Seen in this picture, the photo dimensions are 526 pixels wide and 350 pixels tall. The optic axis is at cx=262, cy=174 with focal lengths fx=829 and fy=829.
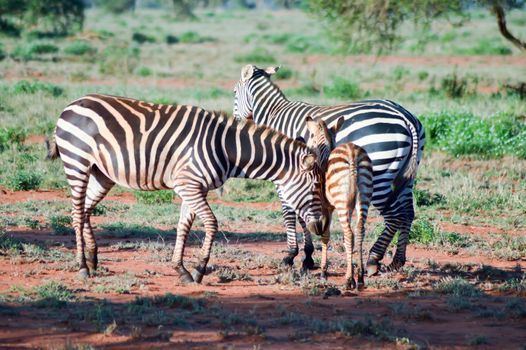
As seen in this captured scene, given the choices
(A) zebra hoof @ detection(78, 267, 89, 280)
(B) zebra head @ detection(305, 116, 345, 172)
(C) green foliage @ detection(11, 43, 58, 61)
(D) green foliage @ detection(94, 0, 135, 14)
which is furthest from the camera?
(D) green foliage @ detection(94, 0, 135, 14)

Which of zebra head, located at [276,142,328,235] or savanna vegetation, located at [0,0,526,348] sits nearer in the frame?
savanna vegetation, located at [0,0,526,348]

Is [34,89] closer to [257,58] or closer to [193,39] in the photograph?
[257,58]

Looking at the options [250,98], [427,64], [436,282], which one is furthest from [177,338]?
[427,64]

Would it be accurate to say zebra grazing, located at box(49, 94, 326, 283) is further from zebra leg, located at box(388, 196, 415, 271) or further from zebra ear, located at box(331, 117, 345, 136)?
zebra leg, located at box(388, 196, 415, 271)

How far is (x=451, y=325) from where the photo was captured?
700 cm

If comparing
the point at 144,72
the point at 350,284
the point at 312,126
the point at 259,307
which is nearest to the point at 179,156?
the point at 312,126

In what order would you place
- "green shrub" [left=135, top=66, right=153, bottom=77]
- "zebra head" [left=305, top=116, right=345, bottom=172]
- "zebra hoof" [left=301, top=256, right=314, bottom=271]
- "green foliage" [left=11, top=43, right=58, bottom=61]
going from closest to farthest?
"zebra head" [left=305, top=116, right=345, bottom=172]
"zebra hoof" [left=301, top=256, right=314, bottom=271]
"green shrub" [left=135, top=66, right=153, bottom=77]
"green foliage" [left=11, top=43, right=58, bottom=61]

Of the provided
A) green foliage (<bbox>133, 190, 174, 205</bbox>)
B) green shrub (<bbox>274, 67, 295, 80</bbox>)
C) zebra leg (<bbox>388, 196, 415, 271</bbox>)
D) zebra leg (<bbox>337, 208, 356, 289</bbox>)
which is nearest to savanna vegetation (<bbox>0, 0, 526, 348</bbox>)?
green foliage (<bbox>133, 190, 174, 205</bbox>)

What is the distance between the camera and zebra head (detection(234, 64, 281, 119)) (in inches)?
411

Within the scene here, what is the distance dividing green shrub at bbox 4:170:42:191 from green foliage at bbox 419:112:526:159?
24.3 feet

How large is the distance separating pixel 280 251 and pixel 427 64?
25.7m

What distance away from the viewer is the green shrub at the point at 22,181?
12.8 m

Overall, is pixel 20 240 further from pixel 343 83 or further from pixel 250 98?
pixel 343 83

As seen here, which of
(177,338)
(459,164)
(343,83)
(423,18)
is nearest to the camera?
(177,338)
